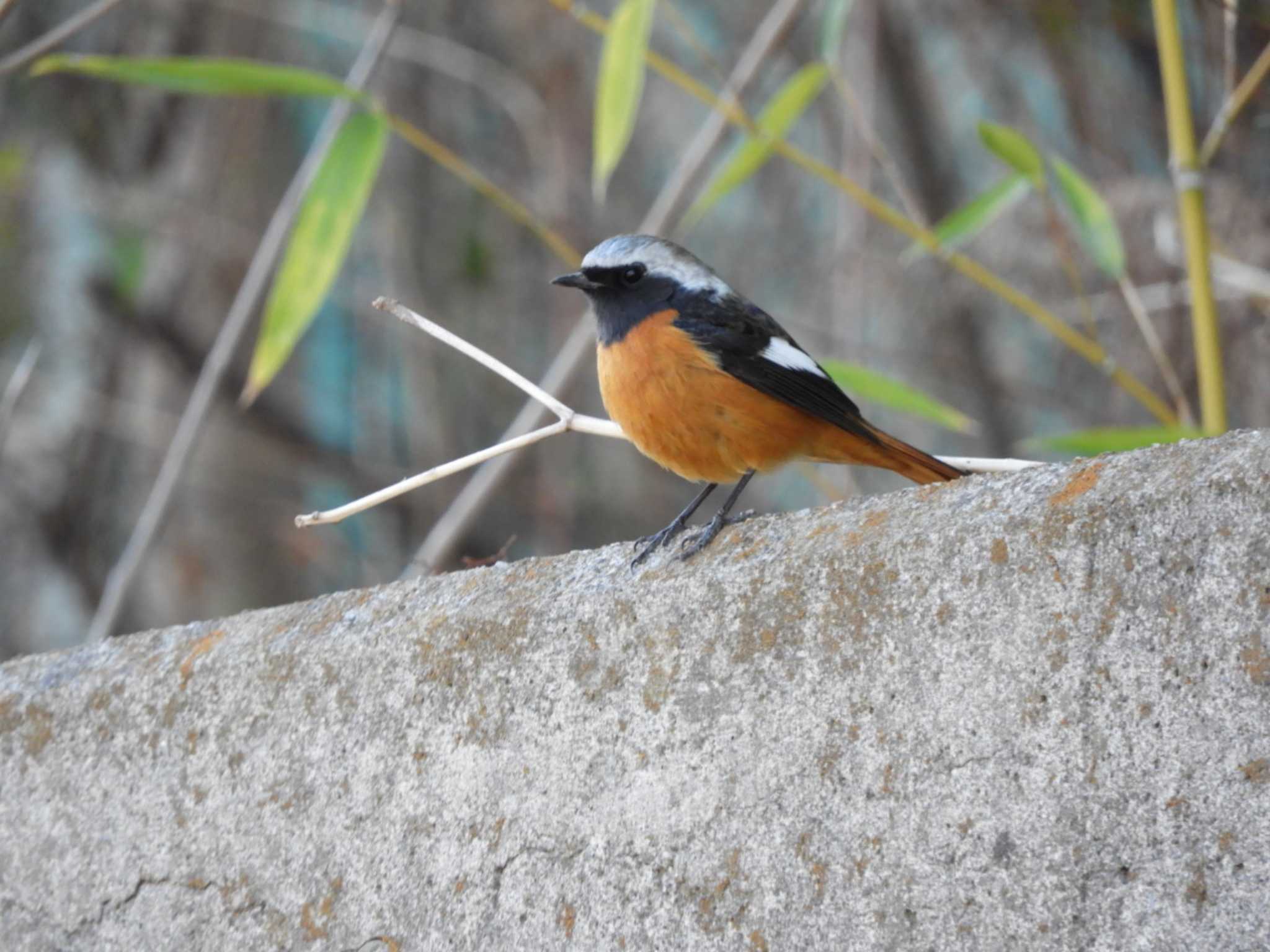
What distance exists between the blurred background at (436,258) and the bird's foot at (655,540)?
3046mm

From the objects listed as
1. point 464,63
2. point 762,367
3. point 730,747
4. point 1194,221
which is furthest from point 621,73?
point 464,63

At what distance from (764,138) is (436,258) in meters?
4.33

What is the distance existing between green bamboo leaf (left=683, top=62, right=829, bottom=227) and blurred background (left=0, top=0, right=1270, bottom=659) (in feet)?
5.98

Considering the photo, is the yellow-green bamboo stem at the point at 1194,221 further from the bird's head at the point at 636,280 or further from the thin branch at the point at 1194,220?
the bird's head at the point at 636,280

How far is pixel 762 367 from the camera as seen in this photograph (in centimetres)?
256

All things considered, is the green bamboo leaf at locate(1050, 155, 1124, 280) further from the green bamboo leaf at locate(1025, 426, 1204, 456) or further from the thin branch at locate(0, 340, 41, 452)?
the thin branch at locate(0, 340, 41, 452)

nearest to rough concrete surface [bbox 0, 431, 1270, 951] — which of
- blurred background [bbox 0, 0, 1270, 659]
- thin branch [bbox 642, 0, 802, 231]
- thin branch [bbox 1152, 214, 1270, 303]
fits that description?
thin branch [bbox 642, 0, 802, 231]

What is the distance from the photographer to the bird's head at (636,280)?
2.83 metres

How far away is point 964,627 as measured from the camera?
1407mm

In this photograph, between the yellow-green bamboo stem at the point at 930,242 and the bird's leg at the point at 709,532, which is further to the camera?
the yellow-green bamboo stem at the point at 930,242

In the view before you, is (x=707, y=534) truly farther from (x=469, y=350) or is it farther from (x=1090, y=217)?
(x=1090, y=217)

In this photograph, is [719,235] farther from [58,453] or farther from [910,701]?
[910,701]

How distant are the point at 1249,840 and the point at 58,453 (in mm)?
5915

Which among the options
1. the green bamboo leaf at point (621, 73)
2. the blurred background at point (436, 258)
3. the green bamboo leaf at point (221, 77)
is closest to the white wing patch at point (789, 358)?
the green bamboo leaf at point (621, 73)
